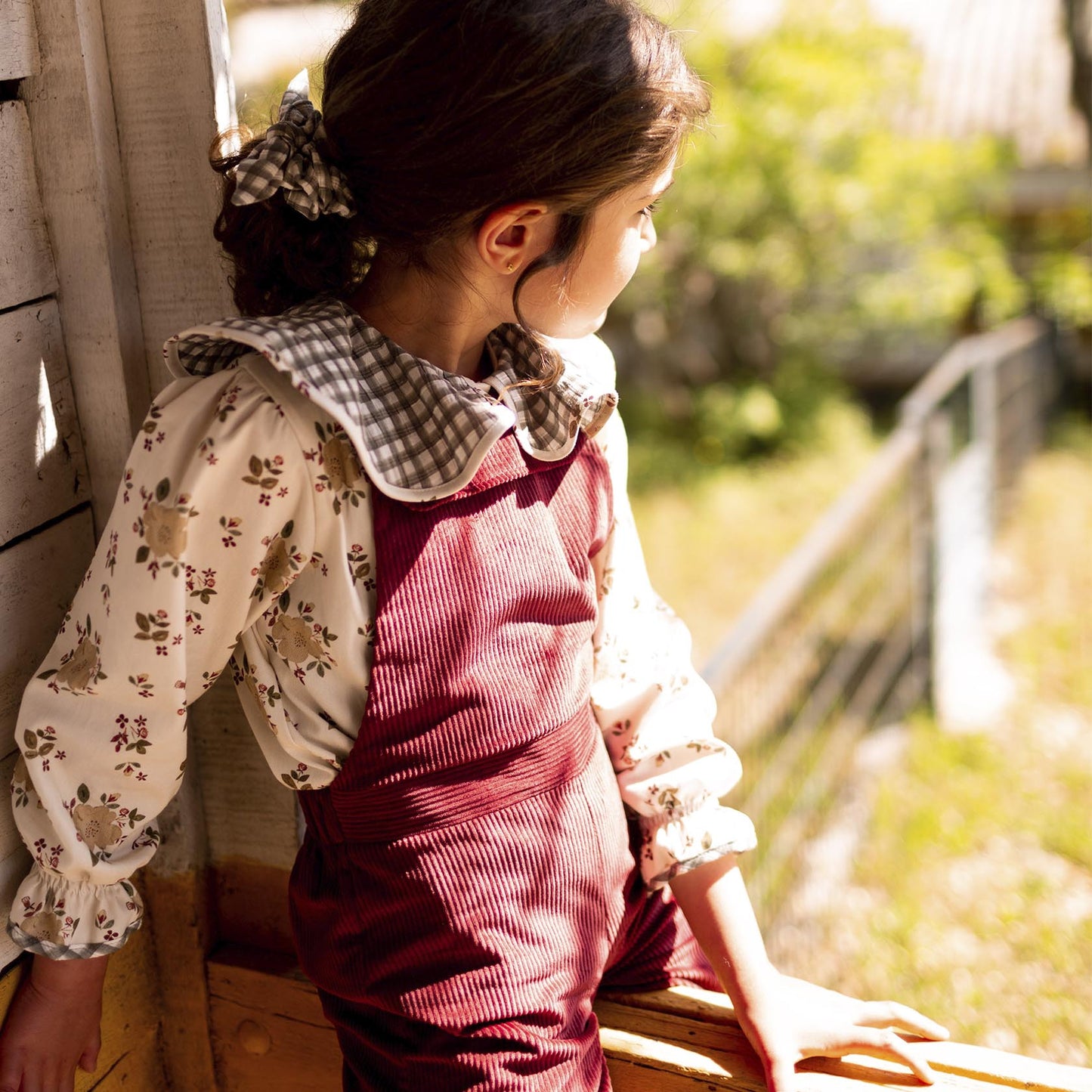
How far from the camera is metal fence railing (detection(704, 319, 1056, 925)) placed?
123 inches

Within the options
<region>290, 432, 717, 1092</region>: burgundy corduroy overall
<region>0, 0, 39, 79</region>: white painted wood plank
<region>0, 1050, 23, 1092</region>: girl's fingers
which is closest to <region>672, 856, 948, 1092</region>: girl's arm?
<region>290, 432, 717, 1092</region>: burgundy corduroy overall

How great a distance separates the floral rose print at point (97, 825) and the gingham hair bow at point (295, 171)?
51 centimetres

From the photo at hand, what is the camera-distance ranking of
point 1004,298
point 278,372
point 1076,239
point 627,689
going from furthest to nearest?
point 1076,239 < point 1004,298 < point 627,689 < point 278,372

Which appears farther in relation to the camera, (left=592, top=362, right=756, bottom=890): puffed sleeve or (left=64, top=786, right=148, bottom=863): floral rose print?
(left=592, top=362, right=756, bottom=890): puffed sleeve

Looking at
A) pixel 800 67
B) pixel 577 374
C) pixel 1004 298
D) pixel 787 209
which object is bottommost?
pixel 1004 298

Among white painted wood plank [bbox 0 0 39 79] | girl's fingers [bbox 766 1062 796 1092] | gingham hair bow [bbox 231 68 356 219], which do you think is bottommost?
girl's fingers [bbox 766 1062 796 1092]

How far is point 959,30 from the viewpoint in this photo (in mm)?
12156

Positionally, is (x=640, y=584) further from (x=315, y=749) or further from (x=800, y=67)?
(x=800, y=67)

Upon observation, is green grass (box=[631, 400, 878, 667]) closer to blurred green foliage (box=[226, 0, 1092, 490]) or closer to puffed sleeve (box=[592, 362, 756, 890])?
blurred green foliage (box=[226, 0, 1092, 490])

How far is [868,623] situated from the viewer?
422 centimetres

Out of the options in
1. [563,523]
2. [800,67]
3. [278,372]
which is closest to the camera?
[278,372]

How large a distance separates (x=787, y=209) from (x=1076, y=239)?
3083 mm

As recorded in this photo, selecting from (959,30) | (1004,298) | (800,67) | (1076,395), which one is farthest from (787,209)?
(959,30)

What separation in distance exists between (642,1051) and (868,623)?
324 centimetres
